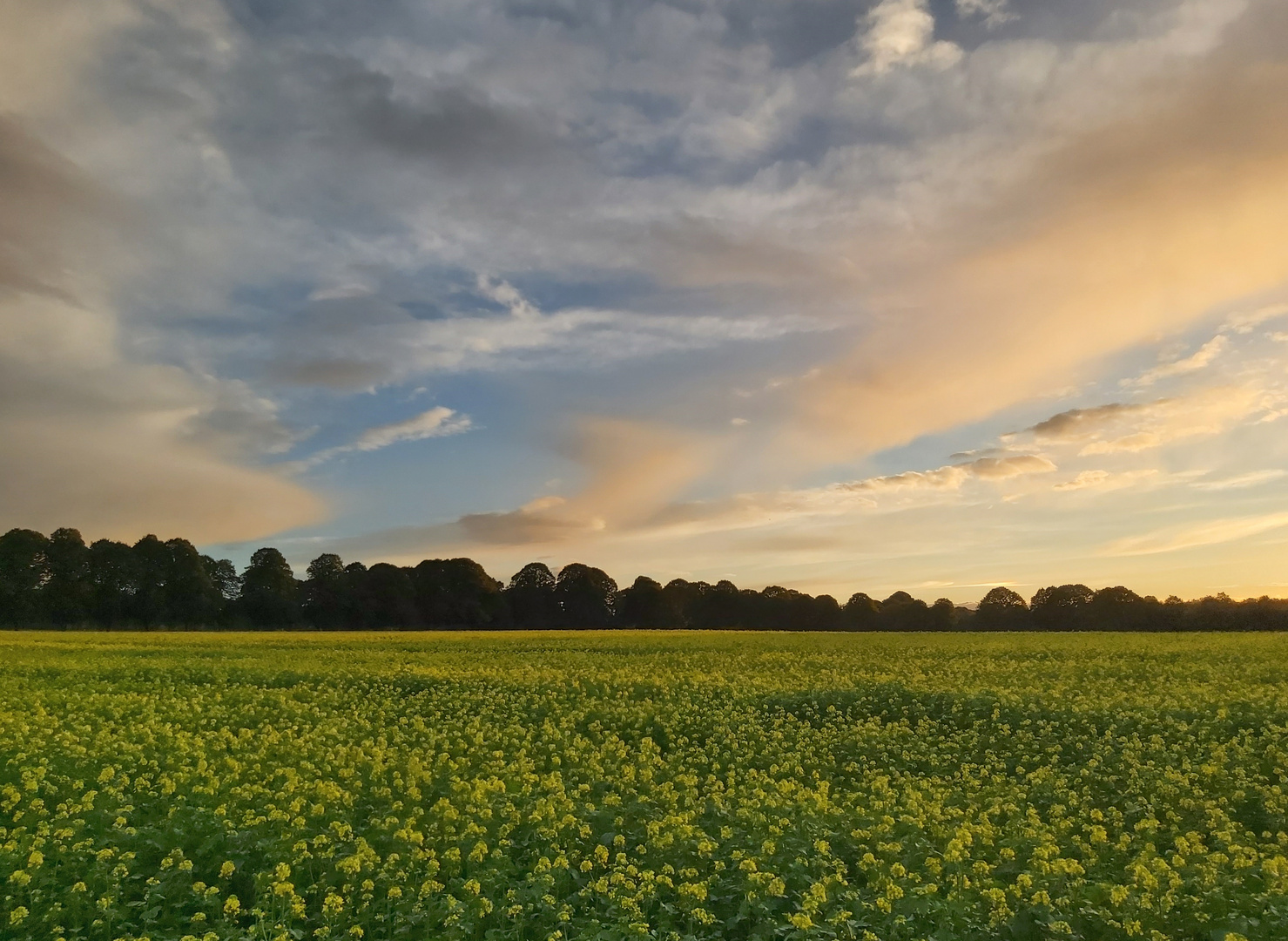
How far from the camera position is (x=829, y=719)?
69.5 ft

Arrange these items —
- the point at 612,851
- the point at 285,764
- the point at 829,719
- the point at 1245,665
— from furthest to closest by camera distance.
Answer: the point at 1245,665
the point at 829,719
the point at 285,764
the point at 612,851

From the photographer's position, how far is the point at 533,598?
339ft

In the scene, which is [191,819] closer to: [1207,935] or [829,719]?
[1207,935]

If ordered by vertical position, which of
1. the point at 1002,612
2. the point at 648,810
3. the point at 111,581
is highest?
the point at 111,581

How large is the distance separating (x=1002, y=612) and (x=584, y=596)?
47.7 metres

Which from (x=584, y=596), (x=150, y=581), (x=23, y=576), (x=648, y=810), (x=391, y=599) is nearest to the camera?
(x=648, y=810)

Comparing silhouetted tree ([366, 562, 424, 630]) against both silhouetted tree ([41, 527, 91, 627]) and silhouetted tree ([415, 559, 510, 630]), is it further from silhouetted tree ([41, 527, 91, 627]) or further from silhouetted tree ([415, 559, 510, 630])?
silhouetted tree ([41, 527, 91, 627])

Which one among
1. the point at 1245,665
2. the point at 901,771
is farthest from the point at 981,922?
the point at 1245,665

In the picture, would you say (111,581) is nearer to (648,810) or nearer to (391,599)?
(391,599)

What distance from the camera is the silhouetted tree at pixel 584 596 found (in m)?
101

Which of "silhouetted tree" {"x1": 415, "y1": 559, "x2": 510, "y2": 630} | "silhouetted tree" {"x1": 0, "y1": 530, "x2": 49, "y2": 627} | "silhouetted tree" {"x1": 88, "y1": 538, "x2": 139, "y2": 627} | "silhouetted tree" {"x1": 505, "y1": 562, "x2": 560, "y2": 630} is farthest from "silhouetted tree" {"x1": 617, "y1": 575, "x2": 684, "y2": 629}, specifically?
"silhouetted tree" {"x1": 0, "y1": 530, "x2": 49, "y2": 627}

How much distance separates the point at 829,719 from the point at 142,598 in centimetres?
8573

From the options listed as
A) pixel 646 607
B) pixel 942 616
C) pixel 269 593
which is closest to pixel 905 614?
pixel 942 616

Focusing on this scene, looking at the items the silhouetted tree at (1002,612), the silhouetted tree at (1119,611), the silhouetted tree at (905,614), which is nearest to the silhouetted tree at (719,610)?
the silhouetted tree at (905,614)
